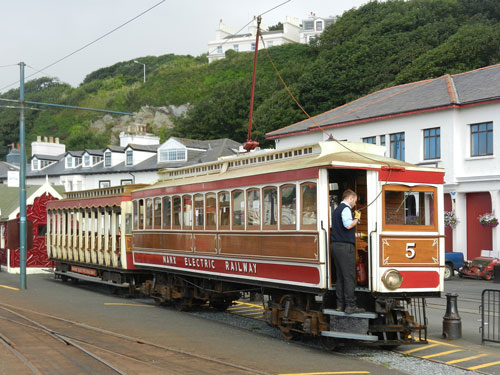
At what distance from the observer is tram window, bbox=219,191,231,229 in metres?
13.3

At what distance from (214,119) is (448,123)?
39.8 meters

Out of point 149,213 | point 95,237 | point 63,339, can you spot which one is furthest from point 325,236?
point 95,237

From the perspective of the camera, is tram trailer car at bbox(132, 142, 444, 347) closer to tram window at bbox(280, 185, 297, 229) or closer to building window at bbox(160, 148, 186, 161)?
tram window at bbox(280, 185, 297, 229)

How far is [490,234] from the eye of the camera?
26.8 meters

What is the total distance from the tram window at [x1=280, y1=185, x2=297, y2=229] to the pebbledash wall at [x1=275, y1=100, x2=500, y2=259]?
1718 centimetres

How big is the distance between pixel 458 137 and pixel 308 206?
737 inches

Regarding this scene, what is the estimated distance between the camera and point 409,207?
10812 mm

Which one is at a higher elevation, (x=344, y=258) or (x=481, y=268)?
(x=344, y=258)

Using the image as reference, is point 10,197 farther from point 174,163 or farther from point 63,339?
point 63,339

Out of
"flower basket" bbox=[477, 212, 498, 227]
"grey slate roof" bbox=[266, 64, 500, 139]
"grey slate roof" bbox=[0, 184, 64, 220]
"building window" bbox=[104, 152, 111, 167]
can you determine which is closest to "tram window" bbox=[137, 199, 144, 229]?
"grey slate roof" bbox=[0, 184, 64, 220]

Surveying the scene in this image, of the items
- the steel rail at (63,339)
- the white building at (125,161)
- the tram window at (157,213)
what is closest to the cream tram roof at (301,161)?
the tram window at (157,213)

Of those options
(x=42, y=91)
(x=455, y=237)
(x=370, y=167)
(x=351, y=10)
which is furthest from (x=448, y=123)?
(x=42, y=91)

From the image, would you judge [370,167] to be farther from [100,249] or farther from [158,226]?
[100,249]

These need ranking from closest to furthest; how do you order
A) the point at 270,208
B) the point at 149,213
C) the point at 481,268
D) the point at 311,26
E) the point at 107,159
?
the point at 270,208 → the point at 149,213 → the point at 481,268 → the point at 107,159 → the point at 311,26
